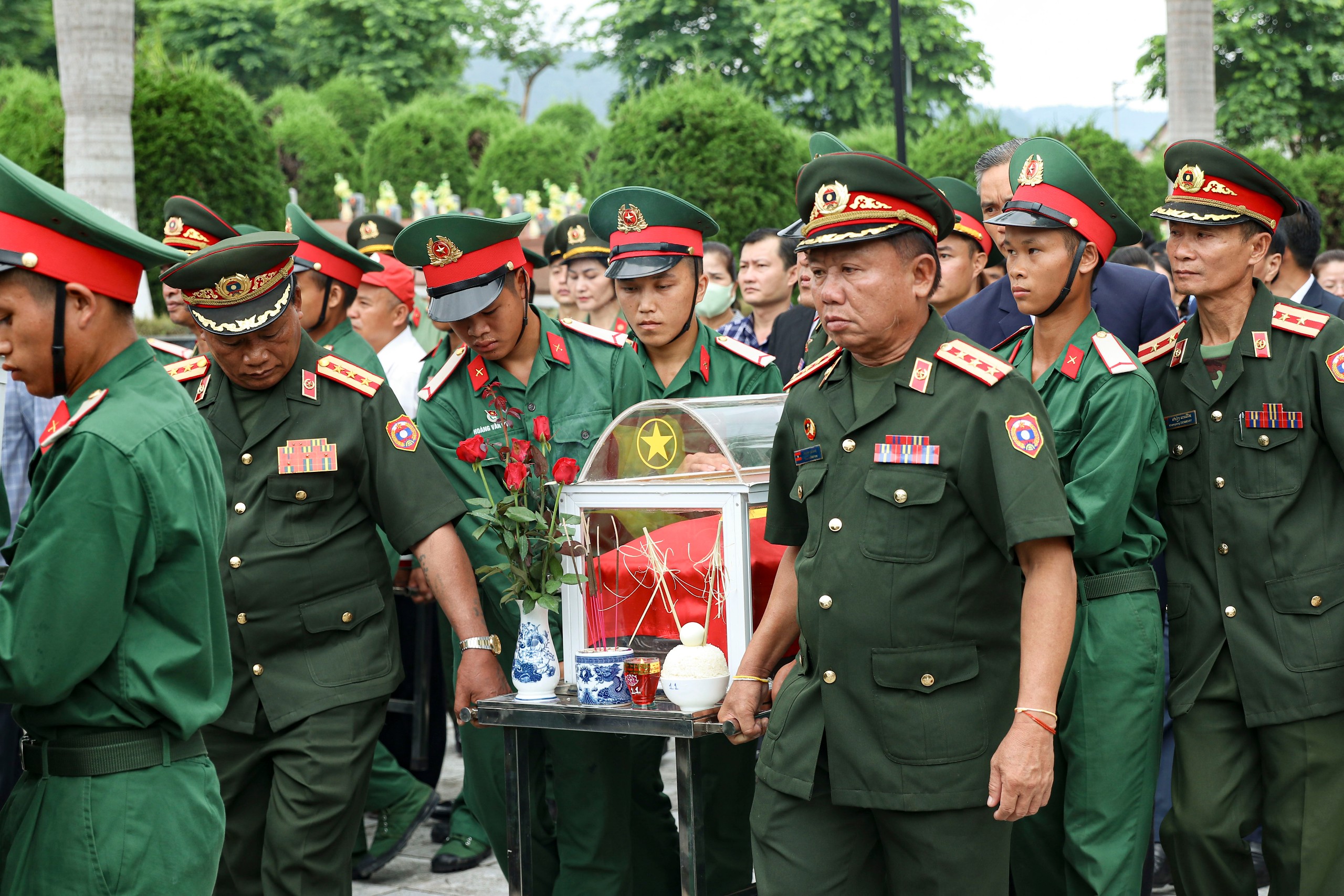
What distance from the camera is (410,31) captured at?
42.1 metres

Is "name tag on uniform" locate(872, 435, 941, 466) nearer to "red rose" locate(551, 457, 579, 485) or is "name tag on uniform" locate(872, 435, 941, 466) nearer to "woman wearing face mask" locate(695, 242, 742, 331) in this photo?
"red rose" locate(551, 457, 579, 485)

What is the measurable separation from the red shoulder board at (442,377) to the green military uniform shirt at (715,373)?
669 millimetres

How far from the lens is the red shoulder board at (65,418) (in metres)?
2.64

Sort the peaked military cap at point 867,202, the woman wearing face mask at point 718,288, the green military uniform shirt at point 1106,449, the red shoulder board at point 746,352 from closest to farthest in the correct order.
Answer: the peaked military cap at point 867,202 < the green military uniform shirt at point 1106,449 < the red shoulder board at point 746,352 < the woman wearing face mask at point 718,288

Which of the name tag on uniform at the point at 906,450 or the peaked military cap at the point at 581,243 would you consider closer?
the name tag on uniform at the point at 906,450

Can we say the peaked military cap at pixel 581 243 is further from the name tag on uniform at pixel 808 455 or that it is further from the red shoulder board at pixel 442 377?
the name tag on uniform at pixel 808 455

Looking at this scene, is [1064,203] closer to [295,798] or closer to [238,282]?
[238,282]

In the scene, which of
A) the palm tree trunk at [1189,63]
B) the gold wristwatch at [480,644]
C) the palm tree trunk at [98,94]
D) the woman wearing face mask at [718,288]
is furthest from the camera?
the palm tree trunk at [1189,63]

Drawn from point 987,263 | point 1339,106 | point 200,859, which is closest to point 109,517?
point 200,859

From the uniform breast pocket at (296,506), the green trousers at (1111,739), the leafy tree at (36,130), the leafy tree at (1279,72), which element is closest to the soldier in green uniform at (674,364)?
the green trousers at (1111,739)

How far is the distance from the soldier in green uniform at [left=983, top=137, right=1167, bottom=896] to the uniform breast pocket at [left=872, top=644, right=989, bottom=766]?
902 mm

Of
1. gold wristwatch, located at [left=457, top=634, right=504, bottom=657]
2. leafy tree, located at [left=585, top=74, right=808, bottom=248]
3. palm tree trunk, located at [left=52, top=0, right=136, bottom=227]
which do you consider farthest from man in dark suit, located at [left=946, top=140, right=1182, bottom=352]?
palm tree trunk, located at [left=52, top=0, right=136, bottom=227]

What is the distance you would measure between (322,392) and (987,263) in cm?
325

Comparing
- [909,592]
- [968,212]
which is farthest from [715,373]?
[909,592]
